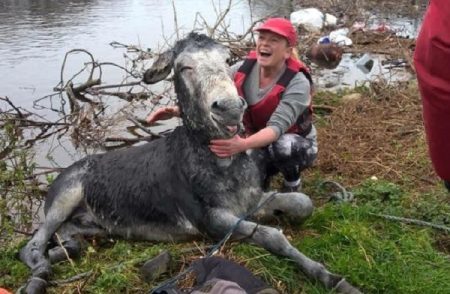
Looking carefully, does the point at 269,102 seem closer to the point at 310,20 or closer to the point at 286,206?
the point at 286,206

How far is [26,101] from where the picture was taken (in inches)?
443

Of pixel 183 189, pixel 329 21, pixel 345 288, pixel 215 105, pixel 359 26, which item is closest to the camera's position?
pixel 345 288

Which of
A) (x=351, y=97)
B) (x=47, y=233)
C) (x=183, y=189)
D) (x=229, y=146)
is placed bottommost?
(x=351, y=97)

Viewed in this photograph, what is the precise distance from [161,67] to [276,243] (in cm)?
170

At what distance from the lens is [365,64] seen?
13.9 metres

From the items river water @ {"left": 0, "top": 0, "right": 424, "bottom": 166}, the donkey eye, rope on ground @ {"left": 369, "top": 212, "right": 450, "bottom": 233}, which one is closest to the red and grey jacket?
the donkey eye

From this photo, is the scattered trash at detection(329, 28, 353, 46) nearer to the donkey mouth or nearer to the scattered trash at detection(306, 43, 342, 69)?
the scattered trash at detection(306, 43, 342, 69)

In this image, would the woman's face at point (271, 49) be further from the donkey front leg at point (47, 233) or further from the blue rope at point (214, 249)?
the donkey front leg at point (47, 233)

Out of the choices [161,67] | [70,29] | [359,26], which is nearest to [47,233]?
[161,67]

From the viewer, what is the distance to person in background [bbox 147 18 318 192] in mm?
4980

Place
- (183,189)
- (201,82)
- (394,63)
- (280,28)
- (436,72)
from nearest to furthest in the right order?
1. (436,72)
2. (201,82)
3. (183,189)
4. (280,28)
5. (394,63)

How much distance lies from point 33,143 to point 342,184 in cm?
533

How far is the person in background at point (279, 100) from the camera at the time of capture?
498cm

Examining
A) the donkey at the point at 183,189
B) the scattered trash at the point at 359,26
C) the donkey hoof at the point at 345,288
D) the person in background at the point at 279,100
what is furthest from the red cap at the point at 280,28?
the scattered trash at the point at 359,26
